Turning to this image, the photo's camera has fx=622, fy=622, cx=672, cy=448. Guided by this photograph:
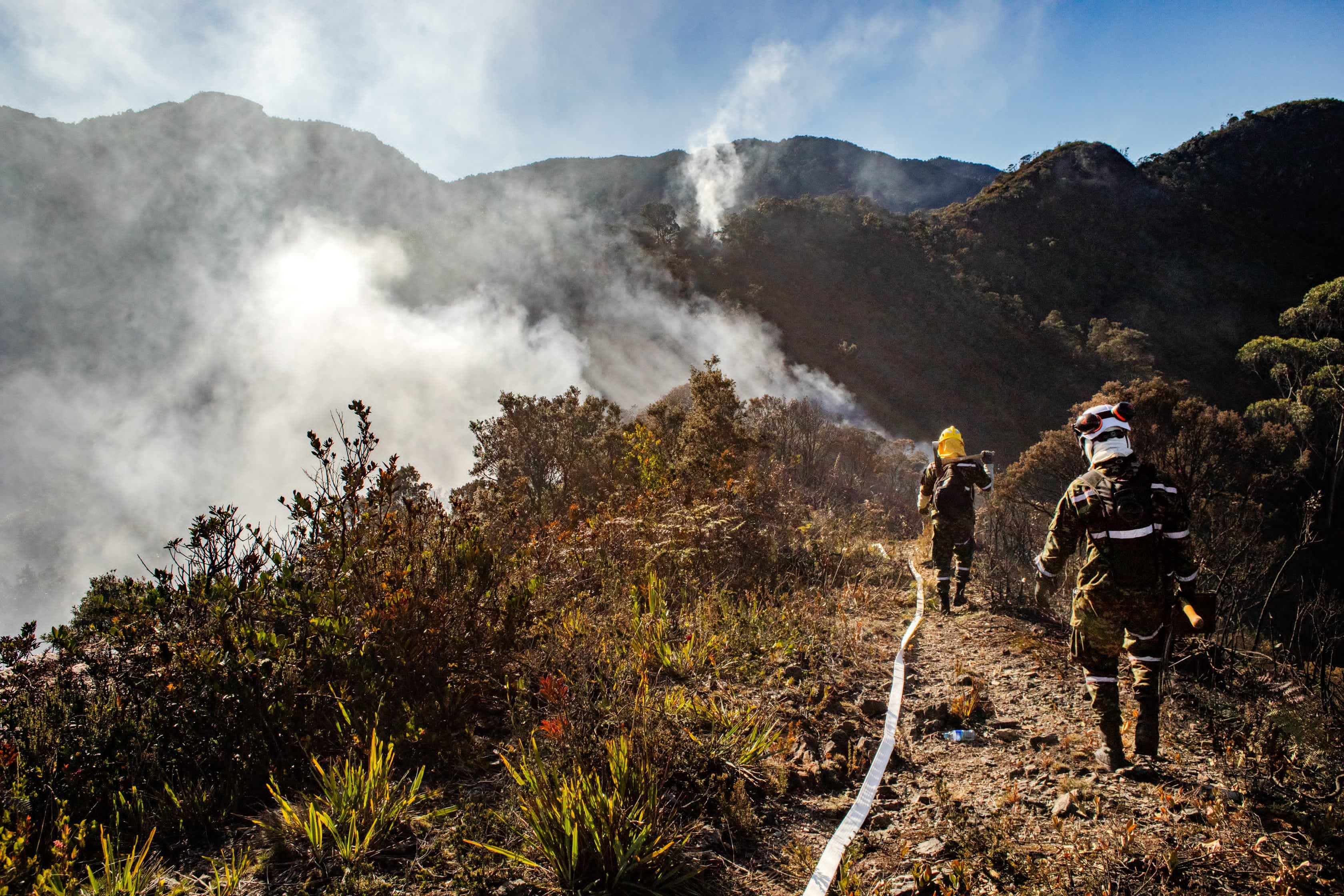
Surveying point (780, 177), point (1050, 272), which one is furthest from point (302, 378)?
point (780, 177)

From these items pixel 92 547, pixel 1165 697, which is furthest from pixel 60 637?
pixel 92 547

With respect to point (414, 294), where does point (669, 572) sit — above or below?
below

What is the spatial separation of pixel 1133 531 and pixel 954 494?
3.19m

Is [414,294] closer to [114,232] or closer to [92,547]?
[92,547]

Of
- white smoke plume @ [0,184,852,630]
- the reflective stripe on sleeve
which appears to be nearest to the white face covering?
the reflective stripe on sleeve

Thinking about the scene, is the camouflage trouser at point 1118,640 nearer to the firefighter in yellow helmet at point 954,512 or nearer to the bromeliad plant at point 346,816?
the firefighter in yellow helmet at point 954,512

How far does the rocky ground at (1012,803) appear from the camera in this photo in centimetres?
225

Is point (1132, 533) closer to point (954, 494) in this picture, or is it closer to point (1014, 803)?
point (1014, 803)

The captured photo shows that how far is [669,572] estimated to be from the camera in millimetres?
5836

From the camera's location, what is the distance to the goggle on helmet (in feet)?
11.0

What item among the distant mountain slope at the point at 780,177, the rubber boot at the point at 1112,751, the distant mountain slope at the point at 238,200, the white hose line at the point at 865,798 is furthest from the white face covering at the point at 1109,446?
the distant mountain slope at the point at 780,177

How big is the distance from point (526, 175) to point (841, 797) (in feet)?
294

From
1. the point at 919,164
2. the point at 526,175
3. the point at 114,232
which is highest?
the point at 919,164

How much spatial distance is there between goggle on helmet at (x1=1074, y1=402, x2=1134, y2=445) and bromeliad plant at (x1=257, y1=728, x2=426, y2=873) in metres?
3.72
